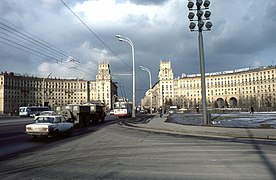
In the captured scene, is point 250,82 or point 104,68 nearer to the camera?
point 104,68

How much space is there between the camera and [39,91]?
114 metres

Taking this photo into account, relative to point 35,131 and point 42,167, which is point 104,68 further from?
point 42,167

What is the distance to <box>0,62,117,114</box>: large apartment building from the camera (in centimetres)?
9184

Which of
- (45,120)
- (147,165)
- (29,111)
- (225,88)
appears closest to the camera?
(147,165)

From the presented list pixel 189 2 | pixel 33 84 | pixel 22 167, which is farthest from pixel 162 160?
pixel 33 84

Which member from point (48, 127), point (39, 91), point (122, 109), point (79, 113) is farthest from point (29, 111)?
point (39, 91)

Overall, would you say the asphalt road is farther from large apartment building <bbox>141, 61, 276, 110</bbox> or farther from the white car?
large apartment building <bbox>141, 61, 276, 110</bbox>

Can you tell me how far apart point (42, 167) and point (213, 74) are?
169 metres

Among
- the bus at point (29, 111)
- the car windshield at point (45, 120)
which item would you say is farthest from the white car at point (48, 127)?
the bus at point (29, 111)

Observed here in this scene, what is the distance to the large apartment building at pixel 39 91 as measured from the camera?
91.8 m

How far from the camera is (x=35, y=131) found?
17.2 meters

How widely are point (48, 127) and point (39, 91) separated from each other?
103 meters

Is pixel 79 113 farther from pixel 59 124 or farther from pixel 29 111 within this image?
pixel 29 111

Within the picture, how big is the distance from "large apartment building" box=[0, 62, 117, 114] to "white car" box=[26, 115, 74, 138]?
6205cm
